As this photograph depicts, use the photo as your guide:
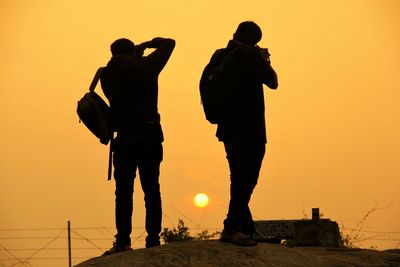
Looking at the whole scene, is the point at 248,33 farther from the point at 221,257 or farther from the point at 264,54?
the point at 221,257

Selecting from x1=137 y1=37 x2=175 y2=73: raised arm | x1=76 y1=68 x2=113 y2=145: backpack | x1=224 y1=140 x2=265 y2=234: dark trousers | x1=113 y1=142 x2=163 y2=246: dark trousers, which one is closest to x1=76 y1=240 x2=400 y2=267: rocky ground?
x1=224 y1=140 x2=265 y2=234: dark trousers

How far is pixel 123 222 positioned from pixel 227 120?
1855 millimetres

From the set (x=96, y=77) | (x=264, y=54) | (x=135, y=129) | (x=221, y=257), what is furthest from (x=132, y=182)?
(x=264, y=54)

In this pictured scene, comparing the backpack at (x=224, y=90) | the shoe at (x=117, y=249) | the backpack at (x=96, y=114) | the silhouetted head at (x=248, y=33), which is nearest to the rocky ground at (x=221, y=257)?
the shoe at (x=117, y=249)

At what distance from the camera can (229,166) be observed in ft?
38.0

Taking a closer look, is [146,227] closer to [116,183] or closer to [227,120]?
[116,183]

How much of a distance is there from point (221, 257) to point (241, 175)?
120 centimetres

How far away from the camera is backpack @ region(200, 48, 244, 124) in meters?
11.5

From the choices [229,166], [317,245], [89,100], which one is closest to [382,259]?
[317,245]

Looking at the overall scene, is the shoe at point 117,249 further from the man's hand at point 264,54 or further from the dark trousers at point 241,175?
the man's hand at point 264,54

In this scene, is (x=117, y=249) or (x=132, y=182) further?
(x=132, y=182)

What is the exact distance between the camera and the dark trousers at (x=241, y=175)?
449 inches

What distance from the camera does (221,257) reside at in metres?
10.7

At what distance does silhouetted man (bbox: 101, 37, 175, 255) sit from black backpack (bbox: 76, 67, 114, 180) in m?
0.11
